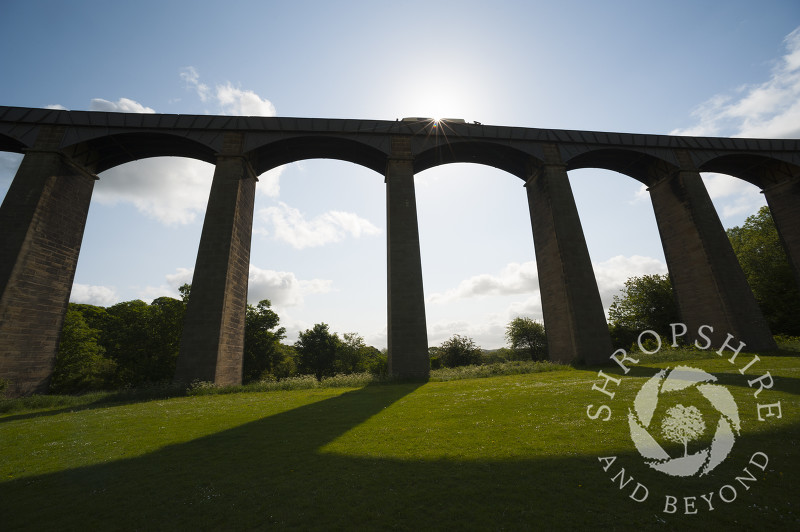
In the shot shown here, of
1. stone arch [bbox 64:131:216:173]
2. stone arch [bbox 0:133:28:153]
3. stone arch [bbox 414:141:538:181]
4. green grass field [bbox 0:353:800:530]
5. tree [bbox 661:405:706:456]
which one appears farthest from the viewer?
stone arch [bbox 414:141:538:181]

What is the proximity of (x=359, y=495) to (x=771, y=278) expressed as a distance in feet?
142

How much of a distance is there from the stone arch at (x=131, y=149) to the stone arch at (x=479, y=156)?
1439 cm

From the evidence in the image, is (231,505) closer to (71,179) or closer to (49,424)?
(49,424)

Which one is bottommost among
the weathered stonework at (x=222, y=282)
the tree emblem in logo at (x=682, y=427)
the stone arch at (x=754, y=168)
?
the tree emblem in logo at (x=682, y=427)

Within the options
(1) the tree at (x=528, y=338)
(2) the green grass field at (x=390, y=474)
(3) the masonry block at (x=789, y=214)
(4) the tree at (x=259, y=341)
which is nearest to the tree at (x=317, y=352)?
(4) the tree at (x=259, y=341)

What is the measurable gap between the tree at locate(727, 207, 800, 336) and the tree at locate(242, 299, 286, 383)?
173ft

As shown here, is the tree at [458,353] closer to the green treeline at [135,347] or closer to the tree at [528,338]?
the green treeline at [135,347]

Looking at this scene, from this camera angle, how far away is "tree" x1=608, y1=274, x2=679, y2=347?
39188 mm

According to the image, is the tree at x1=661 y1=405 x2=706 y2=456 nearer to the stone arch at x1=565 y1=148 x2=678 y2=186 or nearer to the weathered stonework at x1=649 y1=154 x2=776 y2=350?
the weathered stonework at x1=649 y1=154 x2=776 y2=350

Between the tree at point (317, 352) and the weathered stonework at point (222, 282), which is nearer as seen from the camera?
the weathered stonework at point (222, 282)

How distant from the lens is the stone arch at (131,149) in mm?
20766

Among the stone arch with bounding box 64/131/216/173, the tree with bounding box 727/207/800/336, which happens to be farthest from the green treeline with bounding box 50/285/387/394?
the tree with bounding box 727/207/800/336

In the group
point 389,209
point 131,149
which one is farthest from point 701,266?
point 131,149

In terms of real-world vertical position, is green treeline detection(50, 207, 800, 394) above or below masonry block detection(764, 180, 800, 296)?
below
